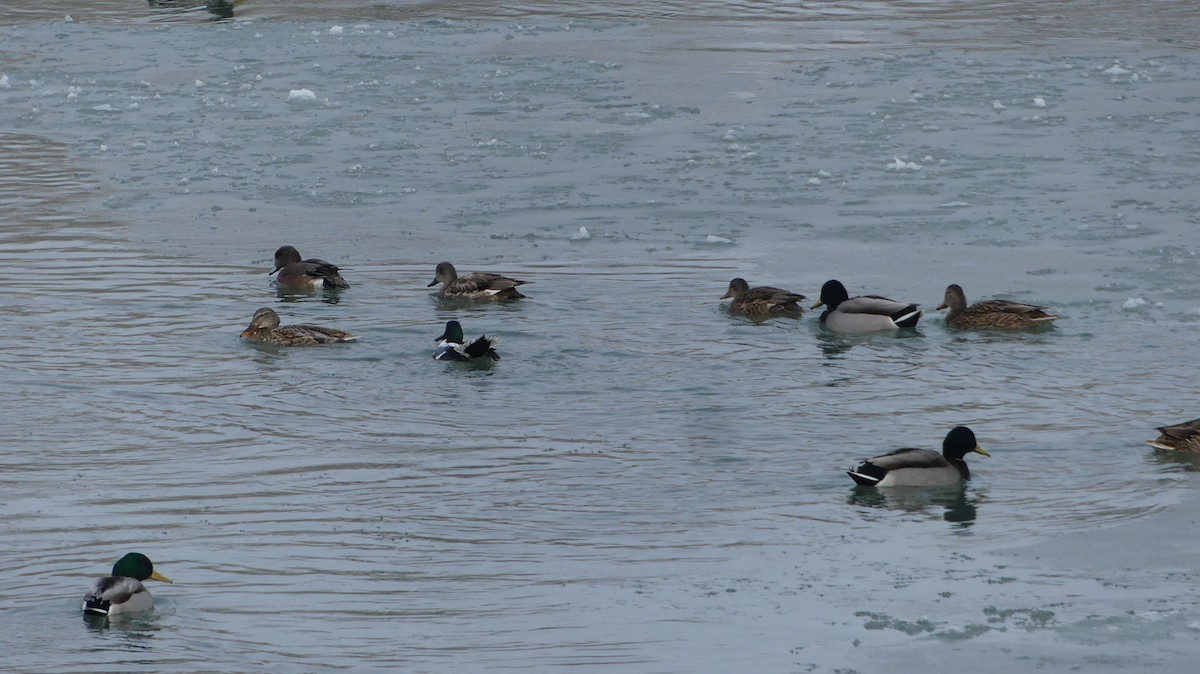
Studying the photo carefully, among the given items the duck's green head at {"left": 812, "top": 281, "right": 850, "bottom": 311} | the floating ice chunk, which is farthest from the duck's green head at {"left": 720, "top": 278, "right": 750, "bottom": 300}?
the floating ice chunk

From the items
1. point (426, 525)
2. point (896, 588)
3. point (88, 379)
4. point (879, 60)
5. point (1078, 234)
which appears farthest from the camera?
point (879, 60)

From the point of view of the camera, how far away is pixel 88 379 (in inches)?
454

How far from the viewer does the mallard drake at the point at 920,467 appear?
9.38m

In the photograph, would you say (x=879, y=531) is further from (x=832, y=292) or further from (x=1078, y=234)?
(x=1078, y=234)

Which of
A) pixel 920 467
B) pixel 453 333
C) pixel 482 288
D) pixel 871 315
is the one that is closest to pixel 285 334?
pixel 453 333

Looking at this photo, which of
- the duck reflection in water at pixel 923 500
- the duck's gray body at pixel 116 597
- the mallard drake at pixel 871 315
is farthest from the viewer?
the mallard drake at pixel 871 315

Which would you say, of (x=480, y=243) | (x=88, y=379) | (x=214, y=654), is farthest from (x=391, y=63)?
(x=214, y=654)

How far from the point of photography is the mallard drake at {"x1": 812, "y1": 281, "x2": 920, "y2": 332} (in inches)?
507

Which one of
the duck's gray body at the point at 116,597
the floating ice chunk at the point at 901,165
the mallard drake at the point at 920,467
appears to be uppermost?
the floating ice chunk at the point at 901,165

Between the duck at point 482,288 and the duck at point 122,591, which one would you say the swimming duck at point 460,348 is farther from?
the duck at point 122,591

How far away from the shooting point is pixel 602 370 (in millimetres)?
11898

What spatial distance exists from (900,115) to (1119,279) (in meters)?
7.23

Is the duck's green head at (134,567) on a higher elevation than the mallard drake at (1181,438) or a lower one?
lower

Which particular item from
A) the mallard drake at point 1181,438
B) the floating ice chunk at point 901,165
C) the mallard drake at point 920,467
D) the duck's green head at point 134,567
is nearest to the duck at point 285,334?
the mallard drake at point 920,467
